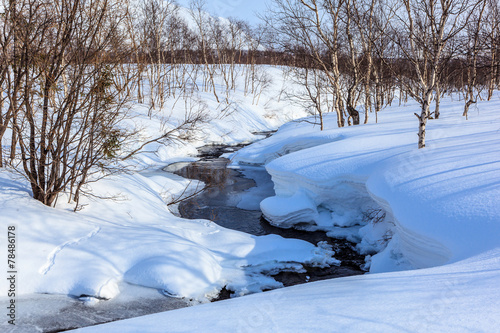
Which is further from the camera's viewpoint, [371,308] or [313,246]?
[313,246]

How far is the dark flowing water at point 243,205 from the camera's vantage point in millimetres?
6274

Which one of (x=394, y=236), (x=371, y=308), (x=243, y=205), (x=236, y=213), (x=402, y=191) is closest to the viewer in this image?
(x=371, y=308)

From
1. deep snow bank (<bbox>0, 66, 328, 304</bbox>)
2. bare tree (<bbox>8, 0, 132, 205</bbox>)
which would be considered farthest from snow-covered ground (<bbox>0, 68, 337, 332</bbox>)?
bare tree (<bbox>8, 0, 132, 205</bbox>)

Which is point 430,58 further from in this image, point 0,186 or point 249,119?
point 249,119

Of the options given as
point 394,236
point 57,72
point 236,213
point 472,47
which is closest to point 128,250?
point 57,72

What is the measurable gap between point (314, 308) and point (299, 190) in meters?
6.26

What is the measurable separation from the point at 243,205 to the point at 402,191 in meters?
4.97

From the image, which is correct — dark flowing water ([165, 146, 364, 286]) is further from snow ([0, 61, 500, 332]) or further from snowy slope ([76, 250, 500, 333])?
snowy slope ([76, 250, 500, 333])

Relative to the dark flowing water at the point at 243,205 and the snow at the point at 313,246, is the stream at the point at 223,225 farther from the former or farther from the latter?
the snow at the point at 313,246

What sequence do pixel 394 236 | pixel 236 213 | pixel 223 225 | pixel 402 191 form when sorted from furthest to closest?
pixel 236 213 < pixel 223 225 < pixel 394 236 < pixel 402 191

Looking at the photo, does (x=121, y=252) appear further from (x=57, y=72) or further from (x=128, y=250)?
(x=57, y=72)

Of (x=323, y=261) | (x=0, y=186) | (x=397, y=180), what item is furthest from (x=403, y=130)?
(x=0, y=186)

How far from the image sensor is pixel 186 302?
493cm

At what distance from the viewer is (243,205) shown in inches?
398
